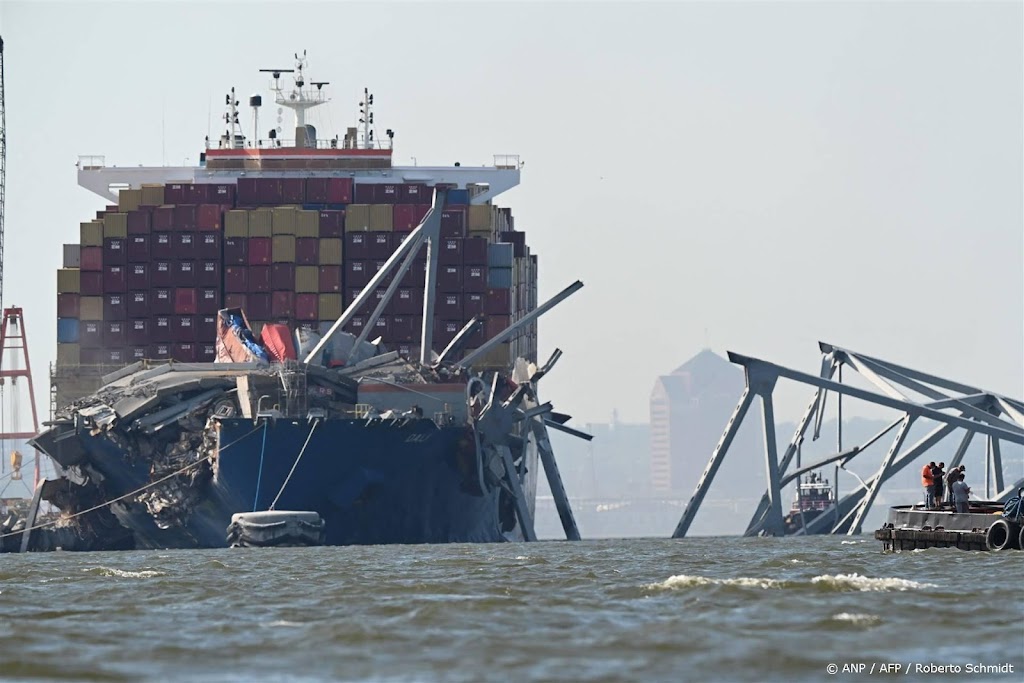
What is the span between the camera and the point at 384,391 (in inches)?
3600

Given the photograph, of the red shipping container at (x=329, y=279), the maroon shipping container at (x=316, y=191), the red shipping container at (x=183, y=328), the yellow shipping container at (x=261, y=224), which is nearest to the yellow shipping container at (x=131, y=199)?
the yellow shipping container at (x=261, y=224)

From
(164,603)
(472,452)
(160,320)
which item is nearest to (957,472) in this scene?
(164,603)

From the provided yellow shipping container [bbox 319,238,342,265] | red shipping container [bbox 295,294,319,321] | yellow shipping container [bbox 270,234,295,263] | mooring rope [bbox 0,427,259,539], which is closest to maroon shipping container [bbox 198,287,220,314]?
yellow shipping container [bbox 270,234,295,263]

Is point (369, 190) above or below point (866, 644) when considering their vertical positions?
above

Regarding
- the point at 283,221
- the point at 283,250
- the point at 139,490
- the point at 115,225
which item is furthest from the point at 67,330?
the point at 139,490

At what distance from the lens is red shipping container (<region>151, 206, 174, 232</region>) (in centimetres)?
12075

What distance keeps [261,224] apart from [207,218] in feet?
10.6

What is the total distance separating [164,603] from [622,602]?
27.6 feet

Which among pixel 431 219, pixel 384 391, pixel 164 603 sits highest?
pixel 431 219

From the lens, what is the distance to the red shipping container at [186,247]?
119938mm

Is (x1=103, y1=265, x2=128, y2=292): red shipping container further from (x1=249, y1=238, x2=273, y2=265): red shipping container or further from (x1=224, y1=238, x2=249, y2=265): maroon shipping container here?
(x1=249, y1=238, x2=273, y2=265): red shipping container

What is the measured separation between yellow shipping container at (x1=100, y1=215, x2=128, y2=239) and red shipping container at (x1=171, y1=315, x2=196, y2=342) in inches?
234

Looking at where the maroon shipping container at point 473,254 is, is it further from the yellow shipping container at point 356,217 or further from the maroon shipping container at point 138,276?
the maroon shipping container at point 138,276

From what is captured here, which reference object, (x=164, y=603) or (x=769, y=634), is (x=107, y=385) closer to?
(x=164, y=603)
